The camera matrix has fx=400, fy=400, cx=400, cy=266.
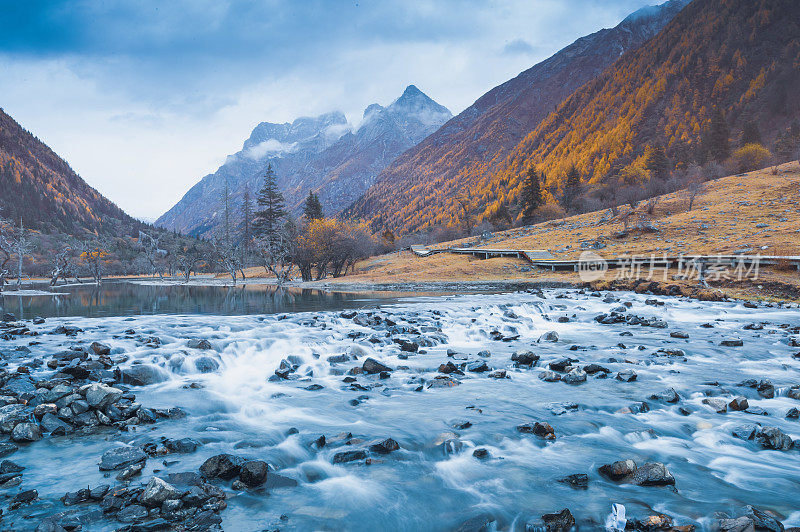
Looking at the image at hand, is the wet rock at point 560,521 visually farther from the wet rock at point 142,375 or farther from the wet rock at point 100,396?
the wet rock at point 142,375

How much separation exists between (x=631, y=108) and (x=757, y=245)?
153m

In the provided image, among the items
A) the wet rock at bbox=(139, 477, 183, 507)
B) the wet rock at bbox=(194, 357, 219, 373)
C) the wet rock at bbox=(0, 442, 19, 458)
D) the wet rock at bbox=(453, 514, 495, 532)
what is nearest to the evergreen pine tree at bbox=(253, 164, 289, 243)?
the wet rock at bbox=(194, 357, 219, 373)

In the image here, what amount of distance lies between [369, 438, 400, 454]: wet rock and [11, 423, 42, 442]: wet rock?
17.3 ft

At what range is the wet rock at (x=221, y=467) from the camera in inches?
209

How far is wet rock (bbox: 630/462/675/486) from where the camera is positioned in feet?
17.3

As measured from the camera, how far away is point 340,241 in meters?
50.9

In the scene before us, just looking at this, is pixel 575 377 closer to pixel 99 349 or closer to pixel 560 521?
pixel 560 521

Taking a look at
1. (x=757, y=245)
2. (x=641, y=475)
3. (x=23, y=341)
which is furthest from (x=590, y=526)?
(x=757, y=245)

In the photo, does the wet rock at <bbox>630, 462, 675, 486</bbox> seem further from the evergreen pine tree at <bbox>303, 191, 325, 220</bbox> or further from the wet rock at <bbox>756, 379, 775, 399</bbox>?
the evergreen pine tree at <bbox>303, 191, 325, 220</bbox>

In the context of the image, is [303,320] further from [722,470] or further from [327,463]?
[722,470]

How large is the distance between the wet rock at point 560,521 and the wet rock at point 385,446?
8.73ft

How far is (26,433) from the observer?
6227 mm

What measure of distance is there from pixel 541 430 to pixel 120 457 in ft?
21.3

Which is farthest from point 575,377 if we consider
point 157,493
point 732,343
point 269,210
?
point 269,210
